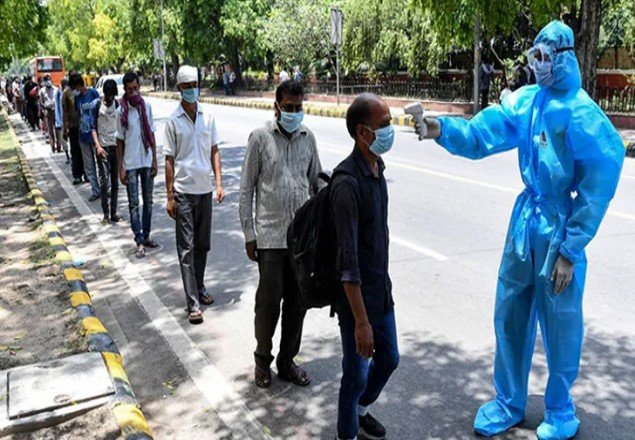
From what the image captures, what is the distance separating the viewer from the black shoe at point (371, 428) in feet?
12.3

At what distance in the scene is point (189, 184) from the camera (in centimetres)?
558

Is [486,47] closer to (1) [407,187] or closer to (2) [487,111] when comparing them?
(1) [407,187]

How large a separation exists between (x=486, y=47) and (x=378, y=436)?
22.4 metres

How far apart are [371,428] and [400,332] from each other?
1.53m

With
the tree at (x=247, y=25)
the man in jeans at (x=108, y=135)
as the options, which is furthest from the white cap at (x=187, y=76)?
the tree at (x=247, y=25)

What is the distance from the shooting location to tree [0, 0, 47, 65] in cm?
1518

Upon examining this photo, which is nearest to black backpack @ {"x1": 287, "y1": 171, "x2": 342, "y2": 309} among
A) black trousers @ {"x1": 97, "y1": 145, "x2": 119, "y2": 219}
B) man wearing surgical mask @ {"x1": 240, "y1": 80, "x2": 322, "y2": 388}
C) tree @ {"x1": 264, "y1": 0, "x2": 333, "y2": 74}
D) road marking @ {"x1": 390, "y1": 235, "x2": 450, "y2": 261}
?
man wearing surgical mask @ {"x1": 240, "y1": 80, "x2": 322, "y2": 388}

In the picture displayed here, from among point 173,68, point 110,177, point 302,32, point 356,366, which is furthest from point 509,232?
point 173,68

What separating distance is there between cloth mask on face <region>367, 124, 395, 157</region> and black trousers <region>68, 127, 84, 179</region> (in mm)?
9295

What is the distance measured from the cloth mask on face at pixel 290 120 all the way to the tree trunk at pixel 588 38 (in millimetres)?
13763

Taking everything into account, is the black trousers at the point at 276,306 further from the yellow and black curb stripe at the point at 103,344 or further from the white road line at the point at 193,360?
the yellow and black curb stripe at the point at 103,344

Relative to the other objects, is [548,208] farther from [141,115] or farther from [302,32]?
[302,32]

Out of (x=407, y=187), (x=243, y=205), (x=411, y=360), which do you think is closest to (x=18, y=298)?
(x=243, y=205)

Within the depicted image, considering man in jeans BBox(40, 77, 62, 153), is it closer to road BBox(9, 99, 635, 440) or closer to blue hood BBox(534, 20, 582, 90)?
road BBox(9, 99, 635, 440)
